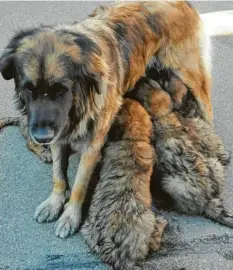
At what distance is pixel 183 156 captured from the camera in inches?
149

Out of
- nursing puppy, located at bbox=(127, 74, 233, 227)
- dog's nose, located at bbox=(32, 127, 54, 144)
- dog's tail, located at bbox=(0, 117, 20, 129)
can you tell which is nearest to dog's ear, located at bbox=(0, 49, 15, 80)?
dog's nose, located at bbox=(32, 127, 54, 144)

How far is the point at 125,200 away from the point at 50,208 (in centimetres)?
72

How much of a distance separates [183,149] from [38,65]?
49.2 inches

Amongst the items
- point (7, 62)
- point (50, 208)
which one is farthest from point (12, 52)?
point (50, 208)

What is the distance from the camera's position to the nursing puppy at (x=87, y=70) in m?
3.23

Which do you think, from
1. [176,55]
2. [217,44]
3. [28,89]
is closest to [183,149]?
[176,55]

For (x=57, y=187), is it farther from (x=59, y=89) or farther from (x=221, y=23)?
(x=221, y=23)

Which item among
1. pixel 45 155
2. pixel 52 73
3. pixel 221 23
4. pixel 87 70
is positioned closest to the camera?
pixel 52 73

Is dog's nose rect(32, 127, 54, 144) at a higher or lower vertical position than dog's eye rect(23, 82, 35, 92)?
lower

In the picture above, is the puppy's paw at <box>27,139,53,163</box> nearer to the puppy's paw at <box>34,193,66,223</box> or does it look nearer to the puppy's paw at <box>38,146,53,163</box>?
the puppy's paw at <box>38,146,53,163</box>

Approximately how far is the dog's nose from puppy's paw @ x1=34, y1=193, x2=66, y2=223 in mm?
743

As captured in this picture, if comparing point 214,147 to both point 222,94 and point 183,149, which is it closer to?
point 183,149

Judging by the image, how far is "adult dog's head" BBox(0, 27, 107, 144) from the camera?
3.20m

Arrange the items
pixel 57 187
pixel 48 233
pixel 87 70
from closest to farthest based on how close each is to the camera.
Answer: pixel 87 70, pixel 48 233, pixel 57 187
